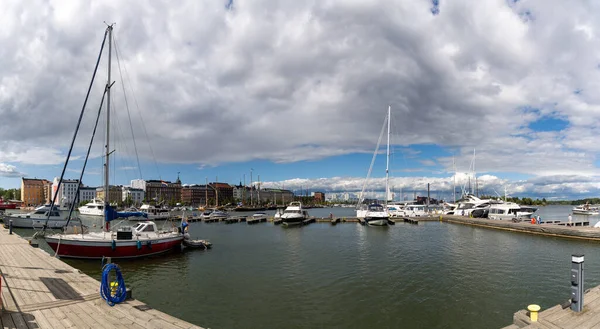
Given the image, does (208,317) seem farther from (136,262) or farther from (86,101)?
(86,101)

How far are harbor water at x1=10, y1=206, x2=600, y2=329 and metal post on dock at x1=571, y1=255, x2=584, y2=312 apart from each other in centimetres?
521

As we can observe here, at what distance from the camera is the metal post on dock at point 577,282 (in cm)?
1080

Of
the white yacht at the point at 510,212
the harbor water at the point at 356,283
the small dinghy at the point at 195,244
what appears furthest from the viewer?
the white yacht at the point at 510,212

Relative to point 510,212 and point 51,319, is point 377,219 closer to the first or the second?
point 510,212

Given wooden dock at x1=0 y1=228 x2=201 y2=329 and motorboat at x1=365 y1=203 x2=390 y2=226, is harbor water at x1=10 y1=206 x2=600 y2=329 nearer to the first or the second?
wooden dock at x1=0 y1=228 x2=201 y2=329

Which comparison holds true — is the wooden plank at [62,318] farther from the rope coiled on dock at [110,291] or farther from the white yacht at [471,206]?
the white yacht at [471,206]

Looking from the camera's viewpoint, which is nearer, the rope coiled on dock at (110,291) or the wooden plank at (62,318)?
the wooden plank at (62,318)

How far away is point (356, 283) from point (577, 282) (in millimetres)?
13689

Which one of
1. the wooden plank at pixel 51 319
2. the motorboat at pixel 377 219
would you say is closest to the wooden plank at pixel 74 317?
the wooden plank at pixel 51 319

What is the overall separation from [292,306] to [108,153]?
22.3m

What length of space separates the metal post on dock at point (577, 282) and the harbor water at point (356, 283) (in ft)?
17.1

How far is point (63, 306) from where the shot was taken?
11.7 meters

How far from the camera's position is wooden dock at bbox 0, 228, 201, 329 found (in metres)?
10.2

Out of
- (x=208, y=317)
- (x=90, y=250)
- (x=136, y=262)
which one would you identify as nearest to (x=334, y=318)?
(x=208, y=317)
